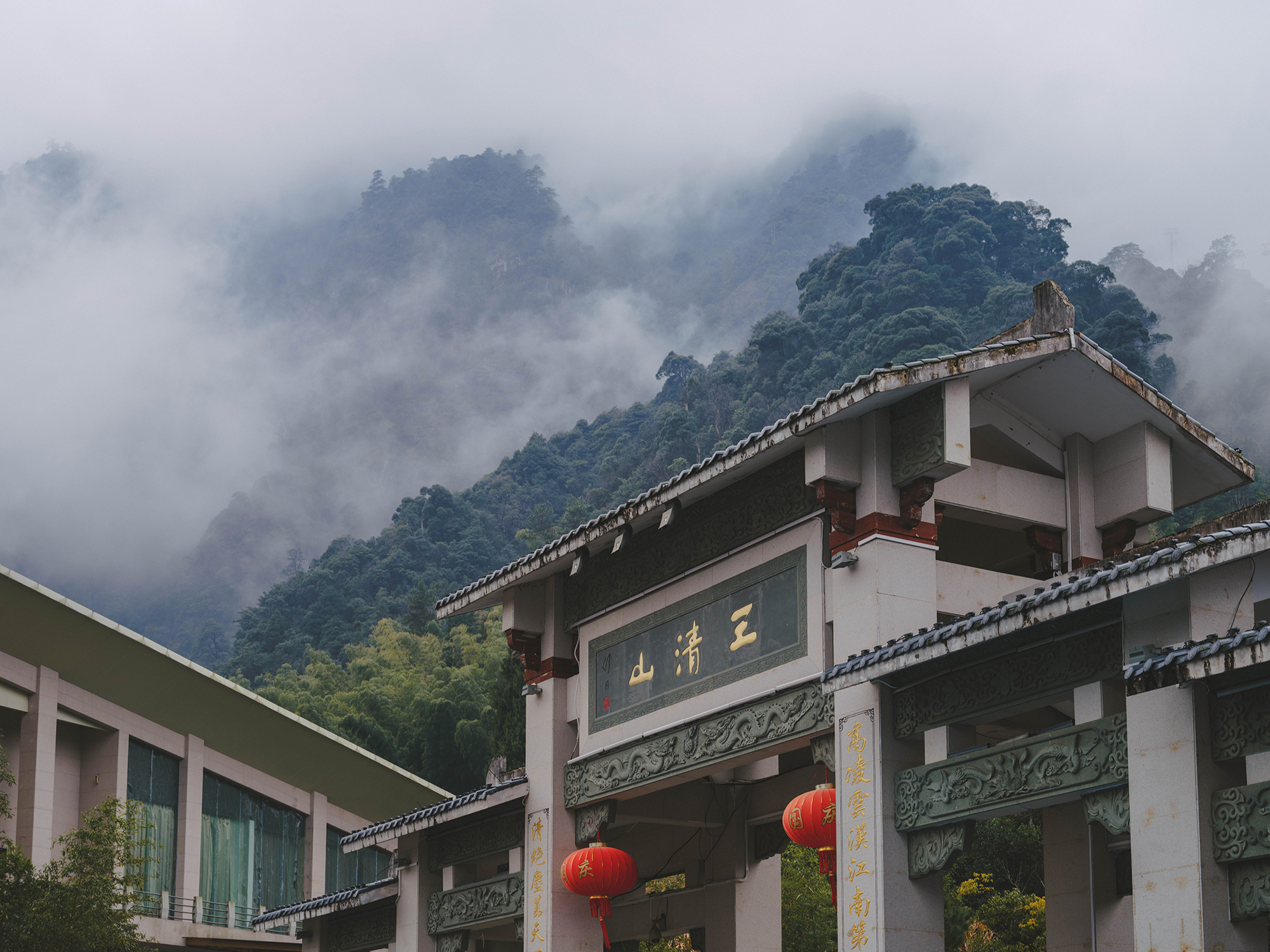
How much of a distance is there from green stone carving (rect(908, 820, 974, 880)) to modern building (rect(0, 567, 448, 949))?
14.5 m

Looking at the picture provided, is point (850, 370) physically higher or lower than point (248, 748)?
higher

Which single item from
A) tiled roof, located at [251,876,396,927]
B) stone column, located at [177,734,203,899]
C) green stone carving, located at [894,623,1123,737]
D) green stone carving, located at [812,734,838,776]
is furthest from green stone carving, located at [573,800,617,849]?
stone column, located at [177,734,203,899]

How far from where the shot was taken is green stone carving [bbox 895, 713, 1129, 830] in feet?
29.1

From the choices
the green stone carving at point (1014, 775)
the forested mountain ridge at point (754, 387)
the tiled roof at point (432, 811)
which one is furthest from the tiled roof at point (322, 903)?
the forested mountain ridge at point (754, 387)

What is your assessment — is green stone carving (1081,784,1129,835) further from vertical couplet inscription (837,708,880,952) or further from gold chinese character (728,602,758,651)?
gold chinese character (728,602,758,651)

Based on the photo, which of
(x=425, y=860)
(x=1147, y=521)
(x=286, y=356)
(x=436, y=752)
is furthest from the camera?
(x=286, y=356)

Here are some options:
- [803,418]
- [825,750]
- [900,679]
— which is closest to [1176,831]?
[900,679]

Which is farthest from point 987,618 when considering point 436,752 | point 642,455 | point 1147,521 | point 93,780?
point 642,455

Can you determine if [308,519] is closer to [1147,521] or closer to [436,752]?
[436,752]

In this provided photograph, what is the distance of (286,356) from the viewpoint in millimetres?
143500

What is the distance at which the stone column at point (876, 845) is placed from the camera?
33.5 feet

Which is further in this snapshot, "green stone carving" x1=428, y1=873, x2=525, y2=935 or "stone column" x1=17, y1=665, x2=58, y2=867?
"stone column" x1=17, y1=665, x2=58, y2=867

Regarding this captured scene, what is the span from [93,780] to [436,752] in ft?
55.9

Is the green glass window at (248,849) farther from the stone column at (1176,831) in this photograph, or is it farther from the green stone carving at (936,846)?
the stone column at (1176,831)
